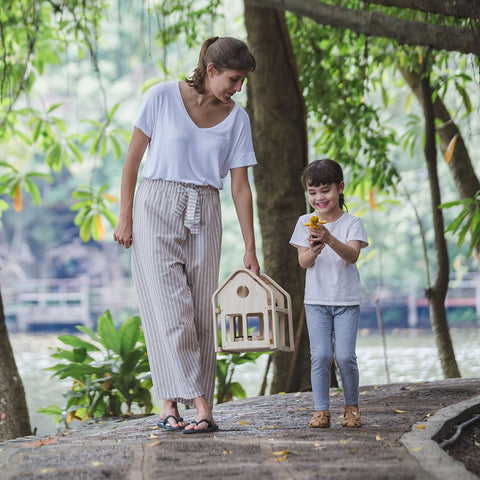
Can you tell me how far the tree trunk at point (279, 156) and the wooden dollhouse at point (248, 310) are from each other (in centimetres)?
225

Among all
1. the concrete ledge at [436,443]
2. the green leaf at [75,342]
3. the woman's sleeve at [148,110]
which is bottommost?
the concrete ledge at [436,443]

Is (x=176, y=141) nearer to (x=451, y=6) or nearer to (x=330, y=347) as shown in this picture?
(x=330, y=347)

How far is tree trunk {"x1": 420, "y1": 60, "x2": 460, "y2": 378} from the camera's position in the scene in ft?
22.4

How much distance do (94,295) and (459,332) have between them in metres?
12.1

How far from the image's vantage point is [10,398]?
489 cm

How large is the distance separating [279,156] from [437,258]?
192cm

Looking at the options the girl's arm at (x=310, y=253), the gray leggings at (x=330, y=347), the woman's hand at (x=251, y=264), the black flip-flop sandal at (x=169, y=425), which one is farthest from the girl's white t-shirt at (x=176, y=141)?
the black flip-flop sandal at (x=169, y=425)

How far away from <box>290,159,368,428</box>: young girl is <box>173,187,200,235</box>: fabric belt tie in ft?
1.39

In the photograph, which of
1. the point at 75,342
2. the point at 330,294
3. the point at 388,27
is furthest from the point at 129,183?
the point at 75,342

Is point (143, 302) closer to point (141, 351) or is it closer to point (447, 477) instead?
point (447, 477)

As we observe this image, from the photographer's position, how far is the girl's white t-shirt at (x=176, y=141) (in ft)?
11.0

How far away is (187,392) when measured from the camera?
3332 millimetres

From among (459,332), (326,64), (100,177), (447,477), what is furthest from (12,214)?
(447,477)

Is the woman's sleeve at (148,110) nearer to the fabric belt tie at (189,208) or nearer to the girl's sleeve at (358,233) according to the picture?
the fabric belt tie at (189,208)
